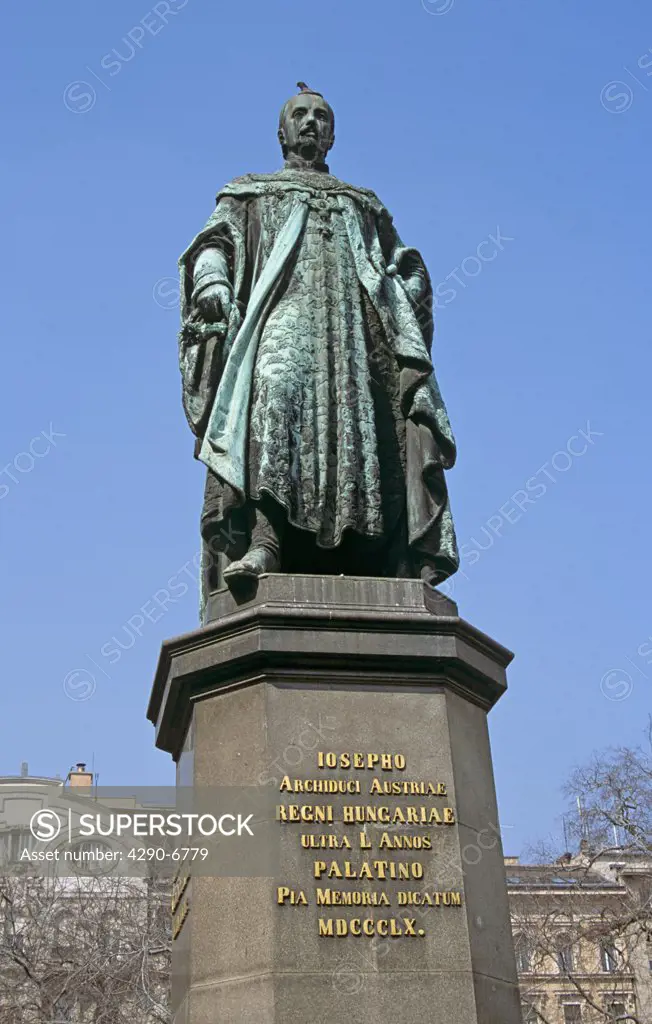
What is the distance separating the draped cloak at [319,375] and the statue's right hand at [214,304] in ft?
0.27

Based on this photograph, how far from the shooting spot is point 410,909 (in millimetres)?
6668

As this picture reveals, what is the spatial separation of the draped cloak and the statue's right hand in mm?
81

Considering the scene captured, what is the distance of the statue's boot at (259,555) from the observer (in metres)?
7.70

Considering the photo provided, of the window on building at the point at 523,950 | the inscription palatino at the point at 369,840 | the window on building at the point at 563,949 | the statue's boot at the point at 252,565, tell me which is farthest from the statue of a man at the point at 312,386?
the window on building at the point at 563,949

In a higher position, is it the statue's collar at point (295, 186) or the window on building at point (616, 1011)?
the statue's collar at point (295, 186)

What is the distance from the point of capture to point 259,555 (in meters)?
7.86

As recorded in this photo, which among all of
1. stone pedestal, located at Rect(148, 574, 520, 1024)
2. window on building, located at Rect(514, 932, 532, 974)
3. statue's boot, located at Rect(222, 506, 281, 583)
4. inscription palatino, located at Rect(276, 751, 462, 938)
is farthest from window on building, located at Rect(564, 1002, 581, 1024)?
inscription palatino, located at Rect(276, 751, 462, 938)

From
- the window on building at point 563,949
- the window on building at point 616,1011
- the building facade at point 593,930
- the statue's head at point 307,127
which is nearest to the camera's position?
the statue's head at point 307,127

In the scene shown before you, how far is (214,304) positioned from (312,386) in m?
0.90

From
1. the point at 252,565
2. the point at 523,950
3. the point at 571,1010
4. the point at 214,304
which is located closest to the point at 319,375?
the point at 214,304

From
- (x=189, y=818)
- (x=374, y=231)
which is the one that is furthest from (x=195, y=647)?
(x=374, y=231)

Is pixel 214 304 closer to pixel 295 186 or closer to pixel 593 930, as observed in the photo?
pixel 295 186

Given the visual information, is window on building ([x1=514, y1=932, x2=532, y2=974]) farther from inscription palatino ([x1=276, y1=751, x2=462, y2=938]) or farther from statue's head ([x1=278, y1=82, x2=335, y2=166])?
inscription palatino ([x1=276, y1=751, x2=462, y2=938])

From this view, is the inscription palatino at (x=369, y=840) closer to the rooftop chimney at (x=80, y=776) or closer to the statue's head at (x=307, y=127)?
the statue's head at (x=307, y=127)
